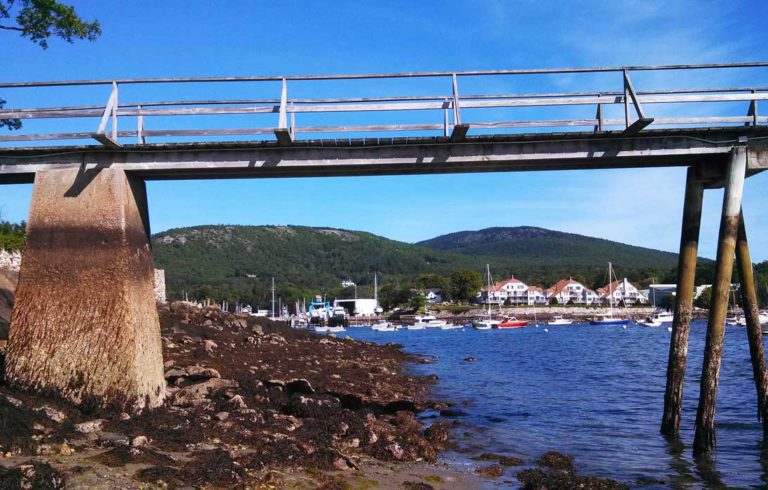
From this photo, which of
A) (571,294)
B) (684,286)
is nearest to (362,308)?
(571,294)

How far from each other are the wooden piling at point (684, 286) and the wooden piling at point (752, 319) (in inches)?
47.5

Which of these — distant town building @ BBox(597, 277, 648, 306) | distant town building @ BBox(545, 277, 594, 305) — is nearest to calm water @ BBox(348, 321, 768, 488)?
distant town building @ BBox(597, 277, 648, 306)

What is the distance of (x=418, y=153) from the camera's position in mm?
14523

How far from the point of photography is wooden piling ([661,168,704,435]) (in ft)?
50.0

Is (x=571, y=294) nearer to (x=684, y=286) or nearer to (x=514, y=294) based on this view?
(x=514, y=294)

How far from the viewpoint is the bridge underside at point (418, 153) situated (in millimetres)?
14180

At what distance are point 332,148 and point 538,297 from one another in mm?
188269

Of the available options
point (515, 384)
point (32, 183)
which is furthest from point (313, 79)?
point (515, 384)

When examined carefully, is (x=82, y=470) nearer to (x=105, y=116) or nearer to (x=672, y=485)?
(x=105, y=116)

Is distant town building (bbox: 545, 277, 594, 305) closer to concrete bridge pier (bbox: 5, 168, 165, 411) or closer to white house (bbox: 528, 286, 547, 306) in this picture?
white house (bbox: 528, 286, 547, 306)

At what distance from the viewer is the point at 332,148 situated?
1440 centimetres

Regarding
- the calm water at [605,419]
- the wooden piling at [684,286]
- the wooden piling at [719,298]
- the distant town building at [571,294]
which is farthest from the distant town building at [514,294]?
the wooden piling at [719,298]

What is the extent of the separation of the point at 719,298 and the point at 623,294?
164 m

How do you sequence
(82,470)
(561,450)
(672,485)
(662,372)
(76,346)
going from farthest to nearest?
1. (662,372)
2. (561,450)
3. (76,346)
4. (672,485)
5. (82,470)
